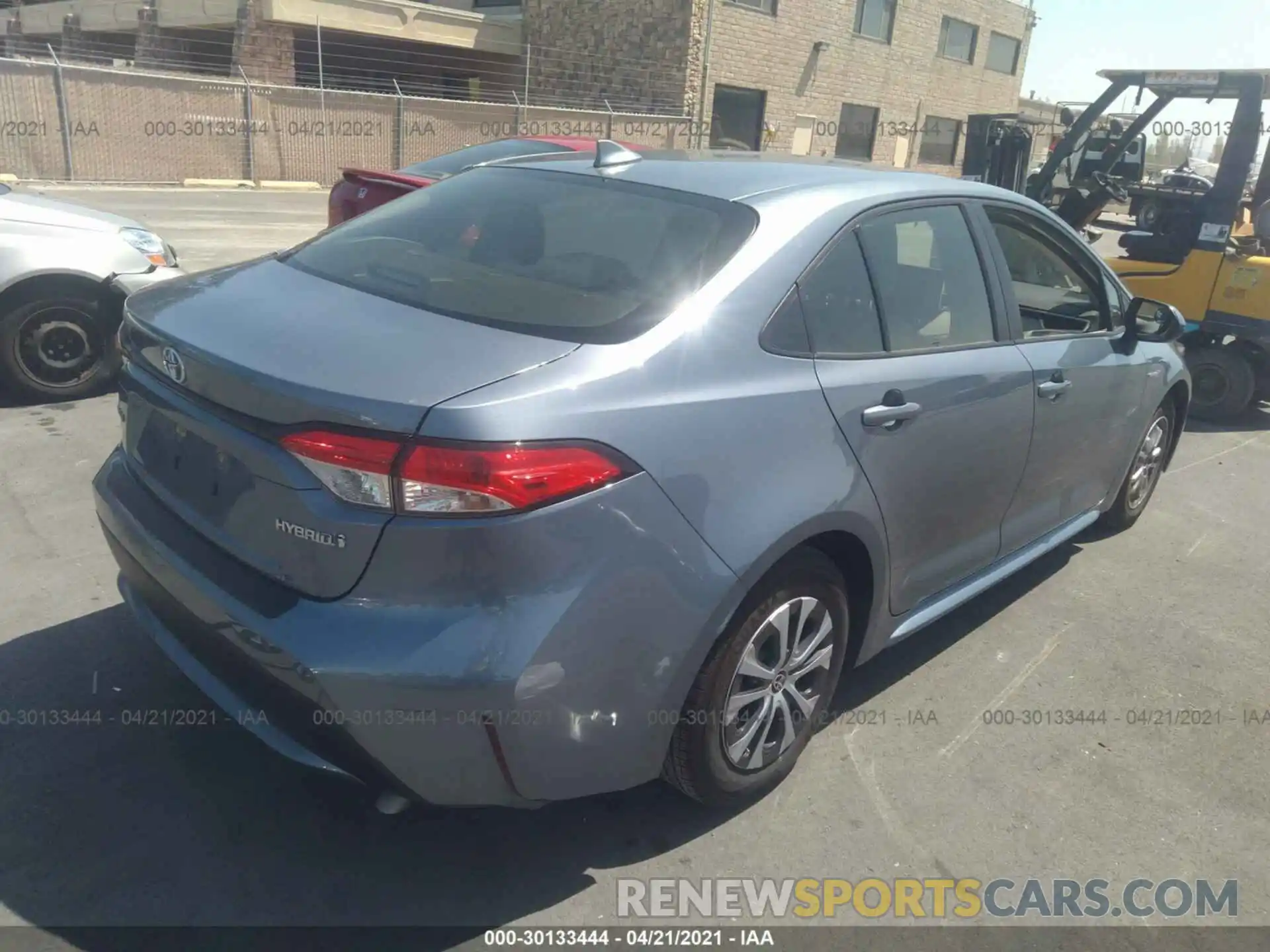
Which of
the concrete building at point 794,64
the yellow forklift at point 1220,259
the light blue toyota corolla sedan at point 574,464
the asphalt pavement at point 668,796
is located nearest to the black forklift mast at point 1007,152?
the yellow forklift at point 1220,259

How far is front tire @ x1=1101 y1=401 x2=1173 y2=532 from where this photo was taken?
4949 mm

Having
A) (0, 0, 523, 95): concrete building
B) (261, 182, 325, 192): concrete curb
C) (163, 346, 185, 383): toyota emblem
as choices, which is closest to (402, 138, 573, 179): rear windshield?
(163, 346, 185, 383): toyota emblem

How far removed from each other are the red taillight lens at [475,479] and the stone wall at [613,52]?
26.5 meters

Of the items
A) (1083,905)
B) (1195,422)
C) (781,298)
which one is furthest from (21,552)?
Answer: (1195,422)

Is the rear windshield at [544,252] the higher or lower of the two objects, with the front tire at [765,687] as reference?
higher

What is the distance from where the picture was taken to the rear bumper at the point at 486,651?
2.10 metres

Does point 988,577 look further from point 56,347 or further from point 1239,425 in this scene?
point 1239,425

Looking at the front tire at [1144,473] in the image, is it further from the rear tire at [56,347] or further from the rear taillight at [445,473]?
the rear tire at [56,347]

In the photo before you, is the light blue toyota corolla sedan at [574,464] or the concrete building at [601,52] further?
the concrete building at [601,52]

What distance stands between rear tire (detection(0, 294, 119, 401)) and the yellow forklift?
6.96 meters

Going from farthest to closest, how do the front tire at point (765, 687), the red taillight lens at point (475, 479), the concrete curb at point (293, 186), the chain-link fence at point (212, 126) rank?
1. the concrete curb at point (293, 186)
2. the chain-link fence at point (212, 126)
3. the front tire at point (765, 687)
4. the red taillight lens at point (475, 479)

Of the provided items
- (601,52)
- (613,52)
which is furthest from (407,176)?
(601,52)

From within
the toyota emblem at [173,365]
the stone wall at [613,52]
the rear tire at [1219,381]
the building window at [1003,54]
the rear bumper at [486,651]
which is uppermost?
the building window at [1003,54]

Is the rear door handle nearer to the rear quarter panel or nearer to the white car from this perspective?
the rear quarter panel
